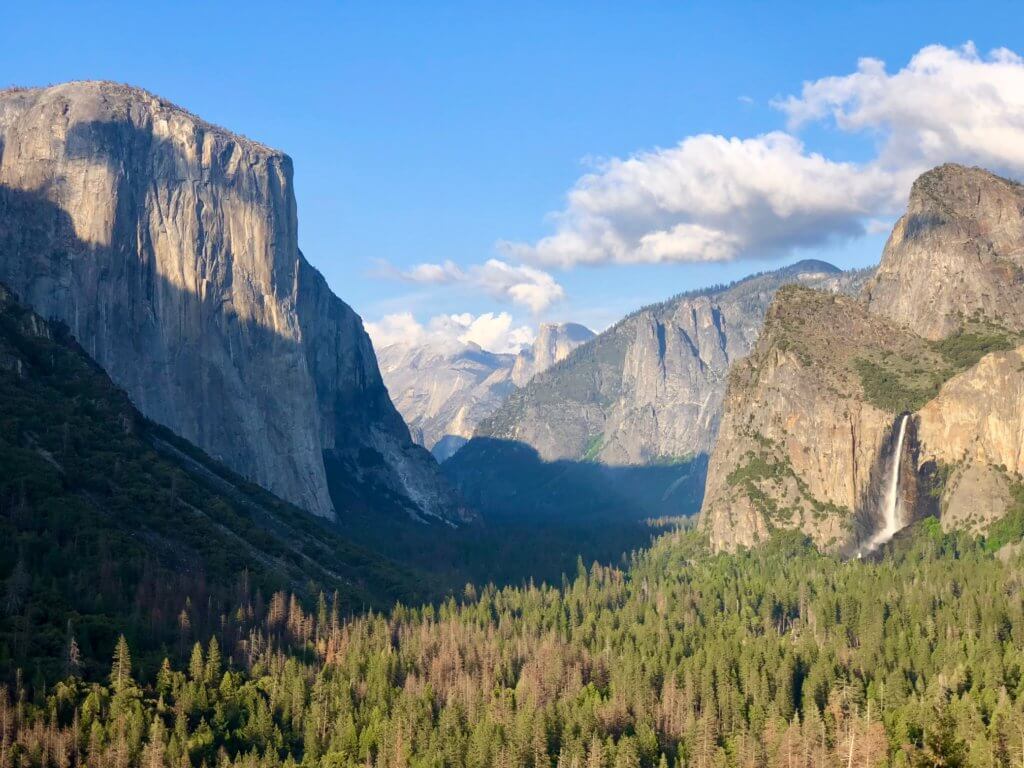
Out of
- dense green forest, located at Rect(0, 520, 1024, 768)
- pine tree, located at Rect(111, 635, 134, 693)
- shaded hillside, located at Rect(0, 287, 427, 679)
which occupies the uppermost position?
shaded hillside, located at Rect(0, 287, 427, 679)

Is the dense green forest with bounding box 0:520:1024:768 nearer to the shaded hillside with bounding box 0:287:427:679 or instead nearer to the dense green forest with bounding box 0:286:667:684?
the dense green forest with bounding box 0:286:667:684

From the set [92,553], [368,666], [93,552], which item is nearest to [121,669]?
[368,666]

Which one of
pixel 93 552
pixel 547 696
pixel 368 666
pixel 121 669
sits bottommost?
pixel 547 696

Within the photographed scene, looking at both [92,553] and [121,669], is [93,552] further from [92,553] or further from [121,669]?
[121,669]

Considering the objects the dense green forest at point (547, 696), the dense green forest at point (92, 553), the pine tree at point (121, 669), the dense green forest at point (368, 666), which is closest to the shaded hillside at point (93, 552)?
the dense green forest at point (92, 553)

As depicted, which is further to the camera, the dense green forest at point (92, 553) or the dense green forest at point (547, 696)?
the dense green forest at point (92, 553)

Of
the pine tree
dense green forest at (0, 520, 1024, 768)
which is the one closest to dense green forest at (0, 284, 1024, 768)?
the pine tree

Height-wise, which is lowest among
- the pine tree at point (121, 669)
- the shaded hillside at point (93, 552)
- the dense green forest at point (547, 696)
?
the dense green forest at point (547, 696)

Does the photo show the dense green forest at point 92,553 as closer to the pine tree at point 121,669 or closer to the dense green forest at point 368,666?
the dense green forest at point 368,666

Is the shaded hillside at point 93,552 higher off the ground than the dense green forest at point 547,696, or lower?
higher
